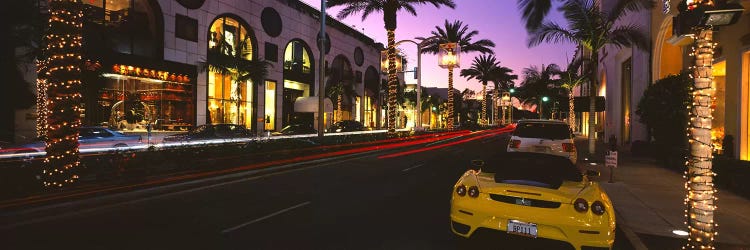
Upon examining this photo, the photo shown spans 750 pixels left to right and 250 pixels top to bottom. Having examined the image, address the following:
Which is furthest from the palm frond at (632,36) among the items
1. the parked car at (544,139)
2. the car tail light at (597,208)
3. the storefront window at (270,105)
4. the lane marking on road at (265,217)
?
the storefront window at (270,105)

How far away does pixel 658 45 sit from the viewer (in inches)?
816

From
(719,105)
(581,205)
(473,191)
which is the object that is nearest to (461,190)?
(473,191)

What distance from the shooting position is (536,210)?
16.3ft

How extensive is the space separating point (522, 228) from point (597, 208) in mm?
892

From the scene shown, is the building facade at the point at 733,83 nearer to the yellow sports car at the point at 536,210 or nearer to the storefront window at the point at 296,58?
the yellow sports car at the point at 536,210

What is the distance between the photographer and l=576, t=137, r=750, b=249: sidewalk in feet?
21.5

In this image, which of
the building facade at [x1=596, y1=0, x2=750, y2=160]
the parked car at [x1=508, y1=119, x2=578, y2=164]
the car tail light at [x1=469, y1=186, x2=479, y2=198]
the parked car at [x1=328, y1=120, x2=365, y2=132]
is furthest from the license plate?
the parked car at [x1=328, y1=120, x2=365, y2=132]

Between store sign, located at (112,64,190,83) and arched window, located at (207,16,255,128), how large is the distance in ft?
6.86

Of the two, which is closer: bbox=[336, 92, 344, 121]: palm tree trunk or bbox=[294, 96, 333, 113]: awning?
bbox=[294, 96, 333, 113]: awning

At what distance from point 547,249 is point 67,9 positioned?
11.9 m

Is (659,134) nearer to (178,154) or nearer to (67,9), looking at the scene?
(178,154)

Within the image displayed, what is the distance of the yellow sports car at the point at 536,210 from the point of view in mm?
4840

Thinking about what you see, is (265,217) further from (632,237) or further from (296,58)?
(296,58)

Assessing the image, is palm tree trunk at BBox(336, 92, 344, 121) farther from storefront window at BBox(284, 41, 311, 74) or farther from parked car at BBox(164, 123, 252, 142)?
parked car at BBox(164, 123, 252, 142)
